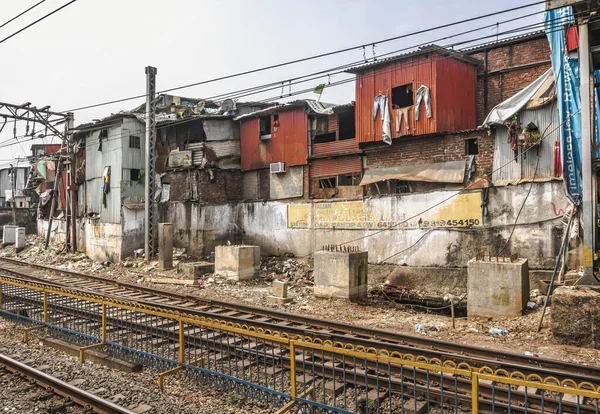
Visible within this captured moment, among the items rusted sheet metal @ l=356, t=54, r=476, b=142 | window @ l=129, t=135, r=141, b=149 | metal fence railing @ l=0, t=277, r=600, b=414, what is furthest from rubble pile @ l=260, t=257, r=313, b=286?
window @ l=129, t=135, r=141, b=149

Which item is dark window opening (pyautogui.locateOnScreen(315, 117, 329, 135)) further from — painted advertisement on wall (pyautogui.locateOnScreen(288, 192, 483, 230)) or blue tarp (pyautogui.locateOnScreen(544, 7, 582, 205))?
blue tarp (pyautogui.locateOnScreen(544, 7, 582, 205))

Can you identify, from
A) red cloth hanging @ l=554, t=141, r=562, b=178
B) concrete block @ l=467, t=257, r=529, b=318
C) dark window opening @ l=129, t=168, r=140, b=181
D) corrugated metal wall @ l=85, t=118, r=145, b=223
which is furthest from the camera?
dark window opening @ l=129, t=168, r=140, b=181

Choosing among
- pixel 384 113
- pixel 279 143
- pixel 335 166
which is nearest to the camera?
pixel 384 113

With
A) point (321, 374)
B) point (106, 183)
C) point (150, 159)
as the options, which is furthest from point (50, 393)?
point (106, 183)

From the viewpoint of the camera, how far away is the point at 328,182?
68.1 ft

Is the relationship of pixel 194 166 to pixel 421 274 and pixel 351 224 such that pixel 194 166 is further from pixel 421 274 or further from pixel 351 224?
pixel 421 274

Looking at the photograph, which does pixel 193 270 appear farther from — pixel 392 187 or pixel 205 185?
pixel 392 187

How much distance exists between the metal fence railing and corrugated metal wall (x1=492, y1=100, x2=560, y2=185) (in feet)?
31.0

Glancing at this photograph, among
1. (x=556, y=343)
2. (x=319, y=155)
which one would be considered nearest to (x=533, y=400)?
(x=556, y=343)

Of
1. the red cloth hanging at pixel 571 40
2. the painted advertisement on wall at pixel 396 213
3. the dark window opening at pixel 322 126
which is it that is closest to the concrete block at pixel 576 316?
the painted advertisement on wall at pixel 396 213

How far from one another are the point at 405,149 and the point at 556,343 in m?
10.5

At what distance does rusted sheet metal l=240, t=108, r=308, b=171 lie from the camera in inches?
838

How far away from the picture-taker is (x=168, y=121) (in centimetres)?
2394

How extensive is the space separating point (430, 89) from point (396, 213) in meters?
5.14
